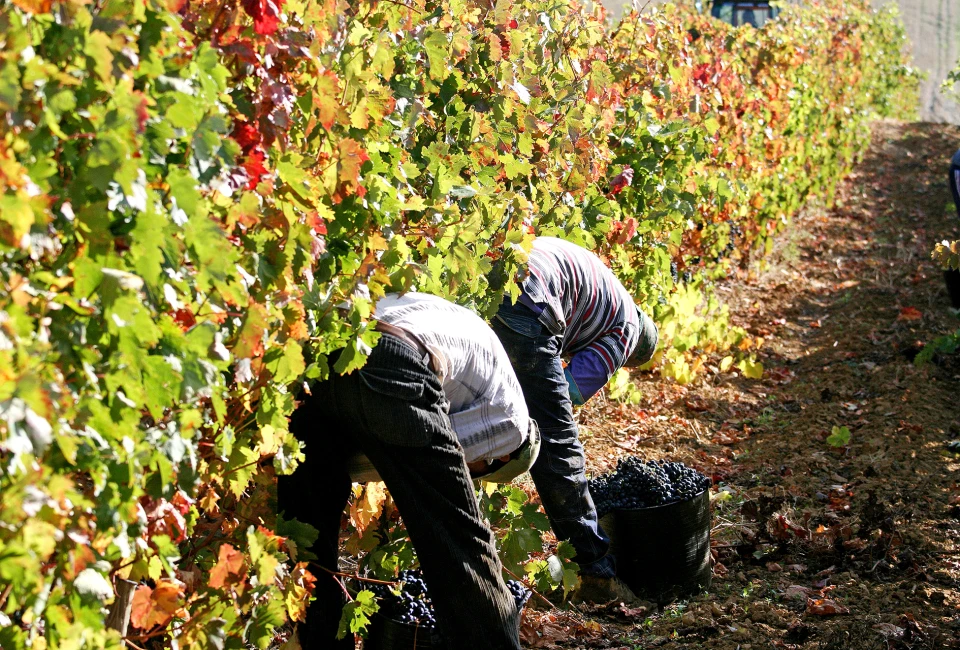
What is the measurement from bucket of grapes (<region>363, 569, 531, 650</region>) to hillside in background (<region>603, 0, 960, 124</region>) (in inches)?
1091

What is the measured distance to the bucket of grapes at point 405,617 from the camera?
2982 mm

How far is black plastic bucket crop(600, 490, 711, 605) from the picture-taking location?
3.93 meters

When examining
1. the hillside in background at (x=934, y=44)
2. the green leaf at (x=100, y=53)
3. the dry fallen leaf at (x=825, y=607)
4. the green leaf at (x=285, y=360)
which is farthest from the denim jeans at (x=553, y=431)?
the hillside in background at (x=934, y=44)

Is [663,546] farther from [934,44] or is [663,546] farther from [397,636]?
[934,44]

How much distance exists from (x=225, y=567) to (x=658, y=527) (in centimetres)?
207

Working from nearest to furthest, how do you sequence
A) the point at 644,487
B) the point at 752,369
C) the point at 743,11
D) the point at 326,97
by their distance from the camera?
1. the point at 326,97
2. the point at 644,487
3. the point at 752,369
4. the point at 743,11

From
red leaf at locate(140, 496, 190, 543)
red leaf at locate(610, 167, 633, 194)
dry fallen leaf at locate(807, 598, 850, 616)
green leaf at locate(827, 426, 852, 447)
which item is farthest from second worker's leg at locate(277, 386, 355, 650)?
green leaf at locate(827, 426, 852, 447)

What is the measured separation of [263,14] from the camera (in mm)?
2197

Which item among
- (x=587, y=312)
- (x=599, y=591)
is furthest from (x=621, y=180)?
(x=599, y=591)

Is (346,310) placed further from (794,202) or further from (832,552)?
(794,202)

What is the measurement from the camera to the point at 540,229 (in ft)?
14.9

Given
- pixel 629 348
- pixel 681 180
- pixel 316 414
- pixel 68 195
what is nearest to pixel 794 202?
pixel 681 180

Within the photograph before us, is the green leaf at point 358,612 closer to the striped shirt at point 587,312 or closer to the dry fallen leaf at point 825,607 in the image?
the striped shirt at point 587,312

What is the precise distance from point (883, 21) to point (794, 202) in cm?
1193
